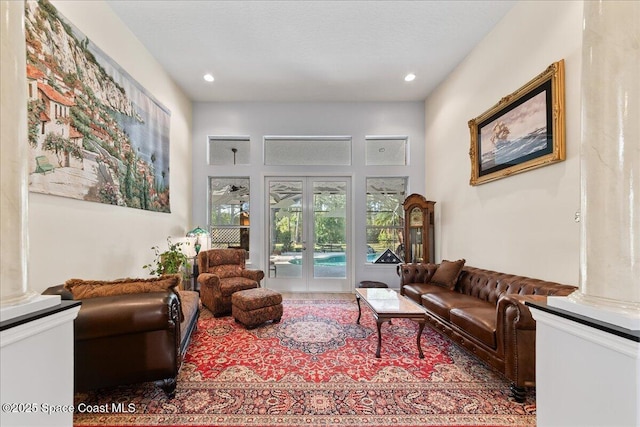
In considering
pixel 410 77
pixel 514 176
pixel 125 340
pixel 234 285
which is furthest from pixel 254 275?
pixel 410 77

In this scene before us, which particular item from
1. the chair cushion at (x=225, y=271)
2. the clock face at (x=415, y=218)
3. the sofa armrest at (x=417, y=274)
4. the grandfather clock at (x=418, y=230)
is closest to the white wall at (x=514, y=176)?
the grandfather clock at (x=418, y=230)

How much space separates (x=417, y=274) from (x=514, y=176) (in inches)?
72.8

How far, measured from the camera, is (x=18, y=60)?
3.87 feet

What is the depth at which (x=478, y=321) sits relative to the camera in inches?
94.5

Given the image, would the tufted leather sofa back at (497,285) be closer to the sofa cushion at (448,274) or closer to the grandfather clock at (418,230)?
the sofa cushion at (448,274)

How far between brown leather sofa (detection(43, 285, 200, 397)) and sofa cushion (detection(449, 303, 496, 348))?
2513 millimetres

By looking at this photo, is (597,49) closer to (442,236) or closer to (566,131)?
(566,131)

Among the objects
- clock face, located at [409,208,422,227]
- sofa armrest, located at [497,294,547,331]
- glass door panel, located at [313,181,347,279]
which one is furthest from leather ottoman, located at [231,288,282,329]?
clock face, located at [409,208,422,227]

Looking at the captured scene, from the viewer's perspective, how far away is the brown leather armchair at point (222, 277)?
3.76 meters

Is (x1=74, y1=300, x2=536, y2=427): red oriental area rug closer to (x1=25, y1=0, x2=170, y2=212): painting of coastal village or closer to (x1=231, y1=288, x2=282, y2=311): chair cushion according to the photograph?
(x1=231, y1=288, x2=282, y2=311): chair cushion

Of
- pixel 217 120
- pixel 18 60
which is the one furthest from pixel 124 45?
pixel 18 60

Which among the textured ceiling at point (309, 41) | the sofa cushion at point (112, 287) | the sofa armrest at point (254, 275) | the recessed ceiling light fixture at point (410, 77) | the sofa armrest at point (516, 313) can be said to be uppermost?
the textured ceiling at point (309, 41)

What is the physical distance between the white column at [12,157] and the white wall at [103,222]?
1.27 meters

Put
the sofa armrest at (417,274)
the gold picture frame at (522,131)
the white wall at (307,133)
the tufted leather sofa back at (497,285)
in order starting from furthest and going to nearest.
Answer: the white wall at (307,133) → the sofa armrest at (417,274) → the gold picture frame at (522,131) → the tufted leather sofa back at (497,285)
